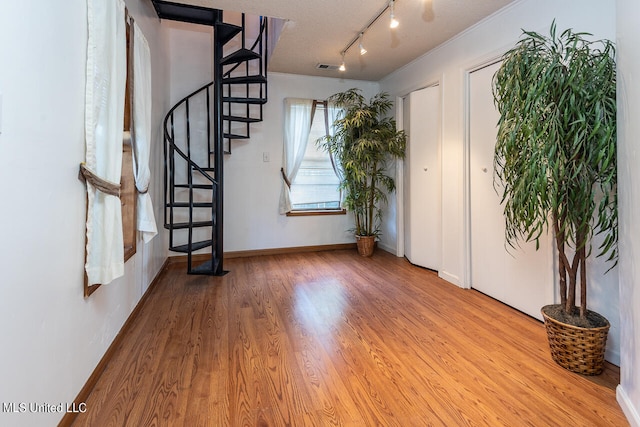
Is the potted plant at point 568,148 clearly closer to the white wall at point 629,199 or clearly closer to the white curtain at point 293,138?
the white wall at point 629,199

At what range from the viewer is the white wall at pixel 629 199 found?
4.25 ft

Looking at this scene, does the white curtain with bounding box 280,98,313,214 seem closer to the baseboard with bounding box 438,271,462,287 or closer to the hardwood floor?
the hardwood floor

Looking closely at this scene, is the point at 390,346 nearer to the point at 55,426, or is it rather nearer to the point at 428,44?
the point at 55,426

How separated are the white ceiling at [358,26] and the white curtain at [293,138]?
0.57m

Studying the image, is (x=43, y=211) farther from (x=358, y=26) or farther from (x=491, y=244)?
(x=491, y=244)

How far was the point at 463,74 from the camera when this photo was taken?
2.94 metres

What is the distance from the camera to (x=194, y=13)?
10.7 ft

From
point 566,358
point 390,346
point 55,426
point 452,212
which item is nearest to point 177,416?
point 55,426

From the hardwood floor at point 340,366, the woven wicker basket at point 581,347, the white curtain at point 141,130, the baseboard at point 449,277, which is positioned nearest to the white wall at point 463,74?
the baseboard at point 449,277

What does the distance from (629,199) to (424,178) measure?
234cm

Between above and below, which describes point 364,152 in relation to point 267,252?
above

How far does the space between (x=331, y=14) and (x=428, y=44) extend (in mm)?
1222

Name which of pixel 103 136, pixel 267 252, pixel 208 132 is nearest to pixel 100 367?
pixel 103 136

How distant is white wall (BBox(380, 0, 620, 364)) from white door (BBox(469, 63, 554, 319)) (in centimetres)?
11
